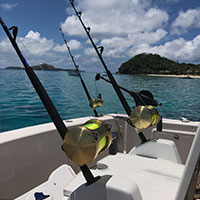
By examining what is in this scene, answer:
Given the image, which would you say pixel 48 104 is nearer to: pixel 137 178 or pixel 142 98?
pixel 137 178

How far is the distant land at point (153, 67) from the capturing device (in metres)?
34.8

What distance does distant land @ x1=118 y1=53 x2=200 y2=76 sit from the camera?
34781mm

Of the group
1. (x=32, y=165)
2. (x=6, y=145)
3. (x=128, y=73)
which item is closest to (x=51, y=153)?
(x=32, y=165)

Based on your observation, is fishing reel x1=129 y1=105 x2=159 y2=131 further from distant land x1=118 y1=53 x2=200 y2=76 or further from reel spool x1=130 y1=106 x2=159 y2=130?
distant land x1=118 y1=53 x2=200 y2=76

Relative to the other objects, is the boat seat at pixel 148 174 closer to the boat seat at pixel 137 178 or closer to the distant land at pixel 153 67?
the boat seat at pixel 137 178

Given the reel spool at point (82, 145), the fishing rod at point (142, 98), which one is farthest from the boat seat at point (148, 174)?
the fishing rod at point (142, 98)

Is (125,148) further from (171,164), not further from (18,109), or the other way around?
(18,109)

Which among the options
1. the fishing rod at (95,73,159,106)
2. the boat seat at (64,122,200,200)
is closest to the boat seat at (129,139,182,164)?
the boat seat at (64,122,200,200)

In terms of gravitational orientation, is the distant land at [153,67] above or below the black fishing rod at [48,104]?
above

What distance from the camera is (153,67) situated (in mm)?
35344

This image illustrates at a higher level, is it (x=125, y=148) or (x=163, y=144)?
(x=163, y=144)

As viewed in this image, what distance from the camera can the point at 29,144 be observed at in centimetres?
121

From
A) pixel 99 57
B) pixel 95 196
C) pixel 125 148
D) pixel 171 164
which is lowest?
pixel 125 148

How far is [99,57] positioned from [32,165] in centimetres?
107
